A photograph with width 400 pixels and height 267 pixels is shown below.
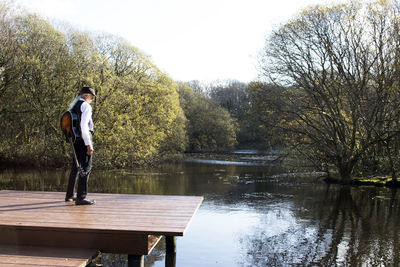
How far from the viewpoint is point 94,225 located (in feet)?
17.6

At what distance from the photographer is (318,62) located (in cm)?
2228

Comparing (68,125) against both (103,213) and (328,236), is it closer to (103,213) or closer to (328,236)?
(103,213)

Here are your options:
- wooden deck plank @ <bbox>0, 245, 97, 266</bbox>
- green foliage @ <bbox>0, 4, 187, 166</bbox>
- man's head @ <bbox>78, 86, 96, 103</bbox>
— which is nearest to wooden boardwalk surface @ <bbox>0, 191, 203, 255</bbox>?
wooden deck plank @ <bbox>0, 245, 97, 266</bbox>

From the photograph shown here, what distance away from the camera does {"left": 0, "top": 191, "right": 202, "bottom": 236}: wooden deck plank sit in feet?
17.5

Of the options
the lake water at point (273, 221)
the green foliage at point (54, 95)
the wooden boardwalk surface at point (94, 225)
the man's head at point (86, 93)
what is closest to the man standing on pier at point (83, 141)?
the man's head at point (86, 93)

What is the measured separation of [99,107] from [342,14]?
1376 cm

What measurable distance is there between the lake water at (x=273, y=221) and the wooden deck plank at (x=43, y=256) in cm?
260

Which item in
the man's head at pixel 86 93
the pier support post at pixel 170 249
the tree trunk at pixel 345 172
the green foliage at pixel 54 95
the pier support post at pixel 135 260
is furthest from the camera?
the tree trunk at pixel 345 172

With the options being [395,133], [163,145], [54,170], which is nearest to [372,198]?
[395,133]

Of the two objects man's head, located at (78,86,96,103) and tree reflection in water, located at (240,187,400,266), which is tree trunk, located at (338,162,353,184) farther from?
man's head, located at (78,86,96,103)

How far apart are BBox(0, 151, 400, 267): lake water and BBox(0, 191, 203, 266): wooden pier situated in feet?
5.78

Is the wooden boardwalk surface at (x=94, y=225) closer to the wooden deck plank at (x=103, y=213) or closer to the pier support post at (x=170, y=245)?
the wooden deck plank at (x=103, y=213)

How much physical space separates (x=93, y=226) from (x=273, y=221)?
778 centimetres

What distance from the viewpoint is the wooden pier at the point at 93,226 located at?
5238mm
